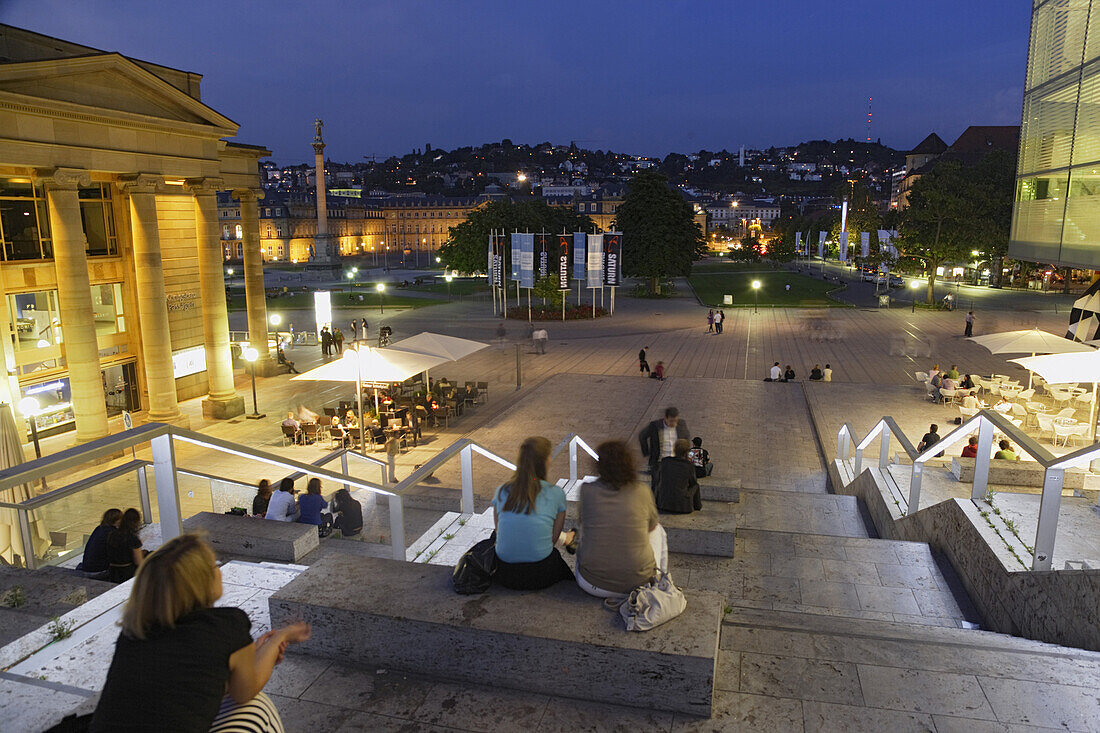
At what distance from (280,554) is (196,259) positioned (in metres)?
19.9

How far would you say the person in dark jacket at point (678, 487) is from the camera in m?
7.59

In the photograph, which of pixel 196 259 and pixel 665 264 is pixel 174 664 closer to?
pixel 196 259

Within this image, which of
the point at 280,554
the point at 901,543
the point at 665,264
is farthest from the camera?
the point at 665,264

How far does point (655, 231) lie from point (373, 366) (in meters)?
45.0

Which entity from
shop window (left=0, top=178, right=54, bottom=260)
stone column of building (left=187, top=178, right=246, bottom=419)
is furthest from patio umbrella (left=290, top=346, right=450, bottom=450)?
shop window (left=0, top=178, right=54, bottom=260)

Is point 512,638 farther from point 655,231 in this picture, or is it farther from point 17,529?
point 655,231

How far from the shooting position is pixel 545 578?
427 cm

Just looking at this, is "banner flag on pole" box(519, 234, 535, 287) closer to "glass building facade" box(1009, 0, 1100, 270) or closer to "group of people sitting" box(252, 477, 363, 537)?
"glass building facade" box(1009, 0, 1100, 270)

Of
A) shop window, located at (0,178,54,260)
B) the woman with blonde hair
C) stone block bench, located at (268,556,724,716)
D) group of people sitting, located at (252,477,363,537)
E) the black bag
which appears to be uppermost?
shop window, located at (0,178,54,260)

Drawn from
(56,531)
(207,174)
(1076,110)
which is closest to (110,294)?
(207,174)

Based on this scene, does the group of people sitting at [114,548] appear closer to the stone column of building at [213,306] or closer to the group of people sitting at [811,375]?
the stone column of building at [213,306]

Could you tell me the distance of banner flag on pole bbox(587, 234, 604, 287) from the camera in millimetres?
41312

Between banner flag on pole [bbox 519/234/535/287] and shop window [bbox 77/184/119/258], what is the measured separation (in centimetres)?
2162

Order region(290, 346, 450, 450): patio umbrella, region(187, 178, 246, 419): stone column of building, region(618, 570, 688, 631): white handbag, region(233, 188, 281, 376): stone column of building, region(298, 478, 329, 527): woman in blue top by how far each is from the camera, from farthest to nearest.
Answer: region(233, 188, 281, 376): stone column of building < region(187, 178, 246, 419): stone column of building < region(290, 346, 450, 450): patio umbrella < region(298, 478, 329, 527): woman in blue top < region(618, 570, 688, 631): white handbag
